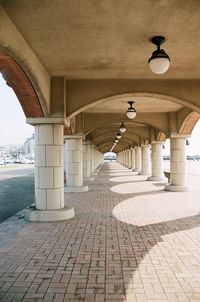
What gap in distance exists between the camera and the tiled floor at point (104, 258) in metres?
4.52

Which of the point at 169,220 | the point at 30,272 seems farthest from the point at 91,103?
the point at 30,272

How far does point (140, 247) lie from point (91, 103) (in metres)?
5.12

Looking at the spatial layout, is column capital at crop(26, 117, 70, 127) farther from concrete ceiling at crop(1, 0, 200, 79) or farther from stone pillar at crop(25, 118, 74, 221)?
concrete ceiling at crop(1, 0, 200, 79)

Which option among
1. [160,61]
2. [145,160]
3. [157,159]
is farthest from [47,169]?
[145,160]

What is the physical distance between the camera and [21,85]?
7855 millimetres

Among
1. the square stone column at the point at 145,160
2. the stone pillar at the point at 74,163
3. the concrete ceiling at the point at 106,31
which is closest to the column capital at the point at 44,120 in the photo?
the concrete ceiling at the point at 106,31

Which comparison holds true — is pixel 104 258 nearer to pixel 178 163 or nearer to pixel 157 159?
pixel 178 163

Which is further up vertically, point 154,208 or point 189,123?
point 189,123

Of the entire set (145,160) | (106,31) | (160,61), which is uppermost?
(106,31)

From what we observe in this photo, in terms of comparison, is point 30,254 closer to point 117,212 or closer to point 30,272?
point 30,272

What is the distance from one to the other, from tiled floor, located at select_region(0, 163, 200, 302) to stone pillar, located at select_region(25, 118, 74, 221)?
0.66 m

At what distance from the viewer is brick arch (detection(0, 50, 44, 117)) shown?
6472 millimetres

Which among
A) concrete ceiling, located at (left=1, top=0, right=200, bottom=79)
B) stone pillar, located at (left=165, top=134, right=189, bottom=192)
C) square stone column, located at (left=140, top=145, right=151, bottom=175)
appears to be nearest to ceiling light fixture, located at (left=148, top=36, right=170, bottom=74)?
concrete ceiling, located at (left=1, top=0, right=200, bottom=79)

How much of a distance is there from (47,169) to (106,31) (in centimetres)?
472
